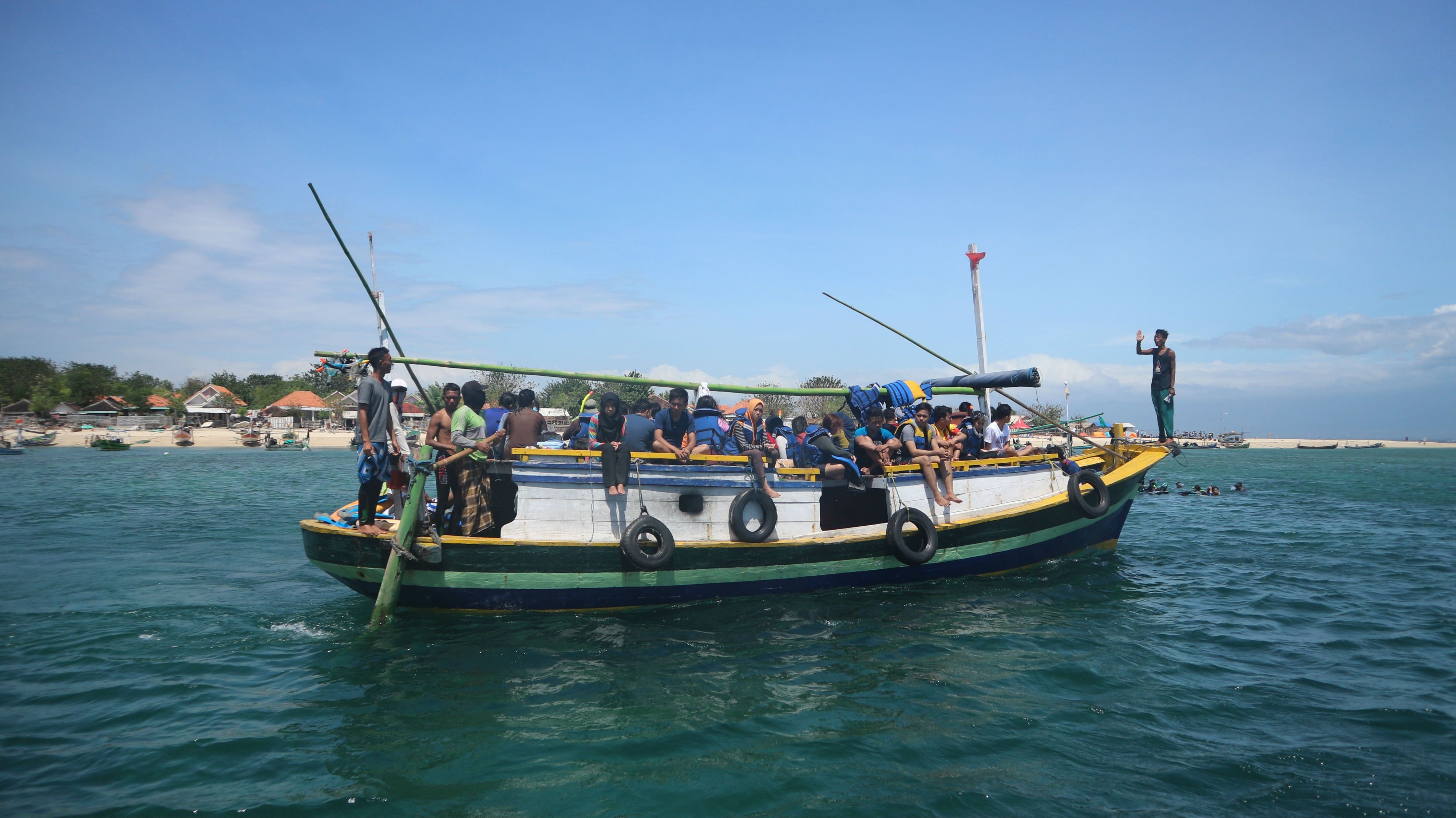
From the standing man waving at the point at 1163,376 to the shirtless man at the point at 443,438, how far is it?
373 inches

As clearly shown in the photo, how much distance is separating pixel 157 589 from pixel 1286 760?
12.8 metres

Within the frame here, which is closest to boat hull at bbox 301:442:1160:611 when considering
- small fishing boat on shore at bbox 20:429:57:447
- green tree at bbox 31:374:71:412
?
small fishing boat on shore at bbox 20:429:57:447

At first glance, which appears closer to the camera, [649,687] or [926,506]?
[649,687]

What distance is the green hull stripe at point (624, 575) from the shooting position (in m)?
7.56

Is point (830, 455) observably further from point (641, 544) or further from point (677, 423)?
point (641, 544)

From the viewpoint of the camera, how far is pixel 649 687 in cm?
599

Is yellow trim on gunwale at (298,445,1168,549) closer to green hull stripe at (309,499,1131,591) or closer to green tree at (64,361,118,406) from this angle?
green hull stripe at (309,499,1131,591)

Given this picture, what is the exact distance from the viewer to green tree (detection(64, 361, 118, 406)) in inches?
3051

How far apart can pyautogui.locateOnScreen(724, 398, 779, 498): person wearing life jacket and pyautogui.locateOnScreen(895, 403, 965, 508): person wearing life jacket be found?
172 centimetres

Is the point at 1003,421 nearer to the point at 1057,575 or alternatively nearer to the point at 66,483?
the point at 1057,575

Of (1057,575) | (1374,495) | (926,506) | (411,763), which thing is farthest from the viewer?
(1374,495)

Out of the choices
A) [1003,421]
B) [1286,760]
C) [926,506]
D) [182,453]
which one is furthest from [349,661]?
[182,453]

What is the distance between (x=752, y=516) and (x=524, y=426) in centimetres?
290

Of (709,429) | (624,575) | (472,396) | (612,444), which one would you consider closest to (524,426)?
(472,396)
